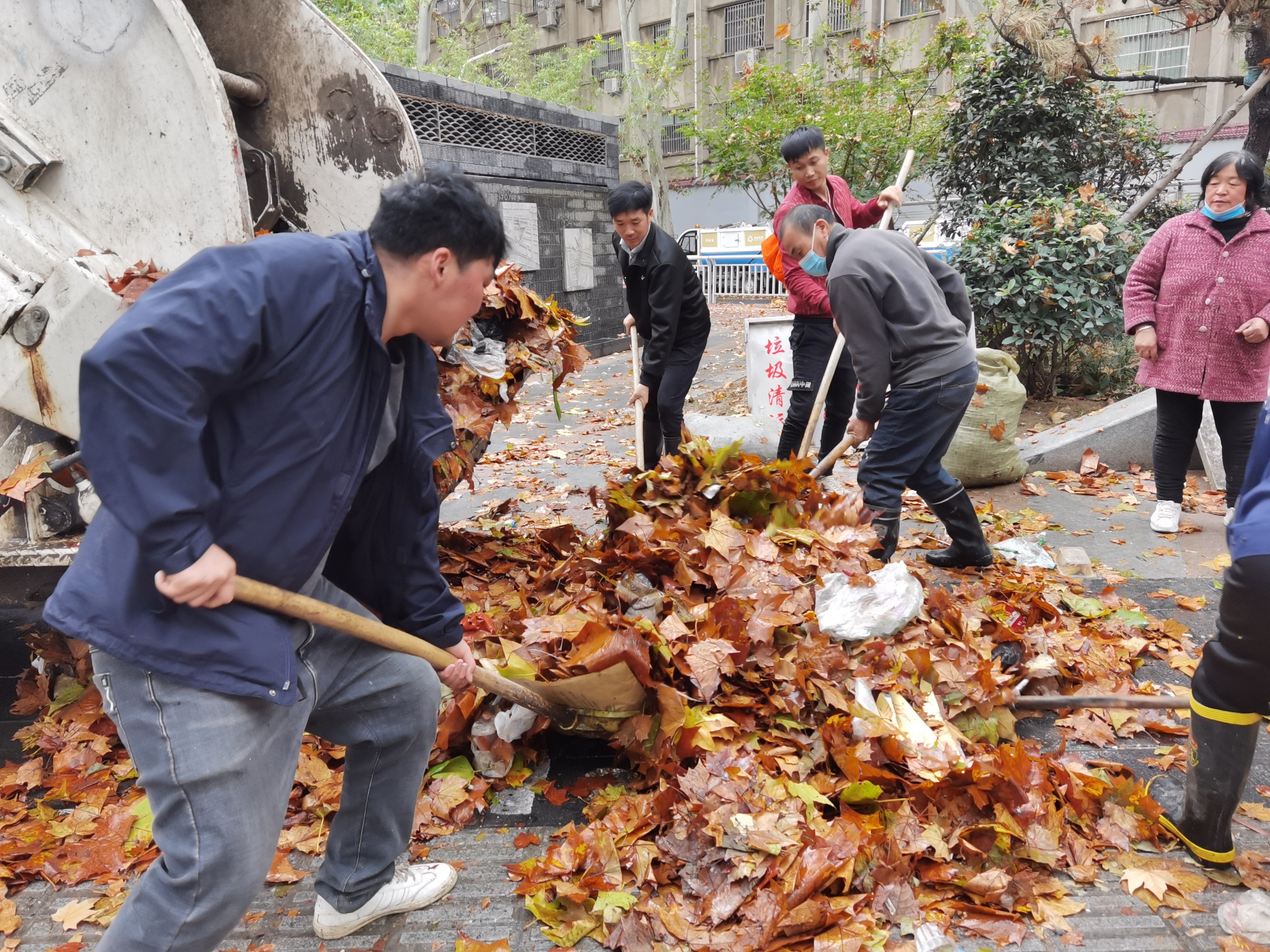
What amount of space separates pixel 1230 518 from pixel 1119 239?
5.21 meters

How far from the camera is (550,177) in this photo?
451 inches

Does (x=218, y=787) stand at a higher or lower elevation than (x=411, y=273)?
lower

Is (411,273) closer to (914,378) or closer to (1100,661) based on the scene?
(914,378)

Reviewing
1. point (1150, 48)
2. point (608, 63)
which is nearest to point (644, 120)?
point (1150, 48)

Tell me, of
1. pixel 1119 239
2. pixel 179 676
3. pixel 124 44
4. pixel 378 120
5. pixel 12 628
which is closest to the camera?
pixel 179 676

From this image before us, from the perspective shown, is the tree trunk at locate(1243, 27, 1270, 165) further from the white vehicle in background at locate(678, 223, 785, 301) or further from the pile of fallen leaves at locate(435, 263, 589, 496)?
the white vehicle in background at locate(678, 223, 785, 301)

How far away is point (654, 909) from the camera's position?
220 centimetres

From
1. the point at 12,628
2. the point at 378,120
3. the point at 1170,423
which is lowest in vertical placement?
the point at 12,628

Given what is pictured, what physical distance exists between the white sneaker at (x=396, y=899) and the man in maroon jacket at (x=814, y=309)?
10.5 ft

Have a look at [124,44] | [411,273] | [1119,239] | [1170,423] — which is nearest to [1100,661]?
[1170,423]

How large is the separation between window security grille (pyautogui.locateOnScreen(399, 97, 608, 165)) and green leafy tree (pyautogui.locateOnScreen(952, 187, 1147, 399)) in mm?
5719

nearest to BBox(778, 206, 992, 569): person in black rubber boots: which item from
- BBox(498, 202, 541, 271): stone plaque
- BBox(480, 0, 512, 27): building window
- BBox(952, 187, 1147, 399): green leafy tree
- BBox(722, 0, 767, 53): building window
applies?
BBox(952, 187, 1147, 399): green leafy tree

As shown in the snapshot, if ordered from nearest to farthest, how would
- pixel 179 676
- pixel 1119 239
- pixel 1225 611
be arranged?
pixel 179 676 < pixel 1225 611 < pixel 1119 239

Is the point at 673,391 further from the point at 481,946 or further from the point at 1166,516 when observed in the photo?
the point at 481,946
